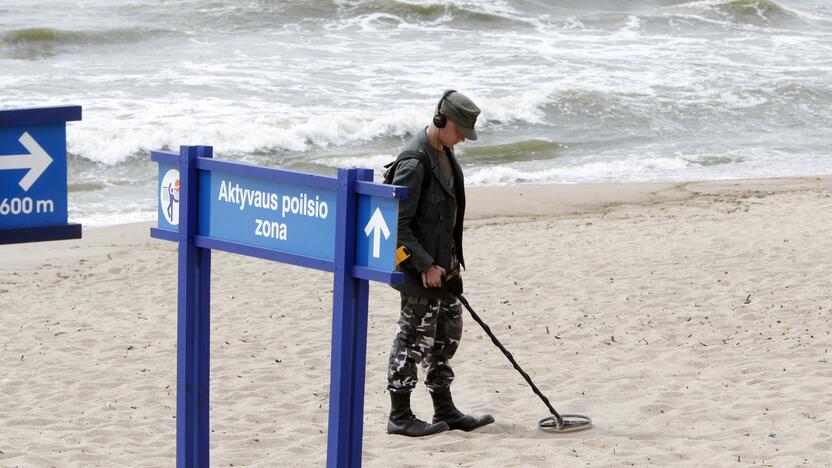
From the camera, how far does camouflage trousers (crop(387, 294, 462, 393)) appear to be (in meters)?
5.73

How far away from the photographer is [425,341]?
5.80 meters

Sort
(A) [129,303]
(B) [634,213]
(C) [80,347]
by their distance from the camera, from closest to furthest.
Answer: (C) [80,347], (A) [129,303], (B) [634,213]

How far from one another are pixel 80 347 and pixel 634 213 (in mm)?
6757

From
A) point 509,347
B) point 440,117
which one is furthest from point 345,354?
point 509,347

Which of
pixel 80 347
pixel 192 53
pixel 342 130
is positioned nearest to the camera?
pixel 80 347

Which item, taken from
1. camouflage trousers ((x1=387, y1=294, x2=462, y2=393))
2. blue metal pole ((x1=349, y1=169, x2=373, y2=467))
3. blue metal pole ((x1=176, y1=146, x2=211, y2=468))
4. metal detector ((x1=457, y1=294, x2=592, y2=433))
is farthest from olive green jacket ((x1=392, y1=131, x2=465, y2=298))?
blue metal pole ((x1=349, y1=169, x2=373, y2=467))

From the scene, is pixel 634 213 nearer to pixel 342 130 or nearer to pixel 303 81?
pixel 342 130

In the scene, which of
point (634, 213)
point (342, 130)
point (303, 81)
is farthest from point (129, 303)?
point (303, 81)

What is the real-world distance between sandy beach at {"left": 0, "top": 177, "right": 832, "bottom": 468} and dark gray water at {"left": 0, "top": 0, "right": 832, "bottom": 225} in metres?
4.25

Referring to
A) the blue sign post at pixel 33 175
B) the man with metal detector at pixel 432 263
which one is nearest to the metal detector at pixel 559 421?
the man with metal detector at pixel 432 263

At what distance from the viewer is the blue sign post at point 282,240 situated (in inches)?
159

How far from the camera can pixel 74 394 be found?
6820 millimetres

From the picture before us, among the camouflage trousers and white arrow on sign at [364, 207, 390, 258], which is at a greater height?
white arrow on sign at [364, 207, 390, 258]

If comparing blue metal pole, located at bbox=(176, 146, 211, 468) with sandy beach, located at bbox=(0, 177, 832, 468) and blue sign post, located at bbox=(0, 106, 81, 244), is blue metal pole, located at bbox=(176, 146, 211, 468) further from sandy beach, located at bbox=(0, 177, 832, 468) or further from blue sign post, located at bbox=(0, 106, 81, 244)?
sandy beach, located at bbox=(0, 177, 832, 468)
